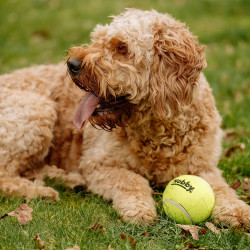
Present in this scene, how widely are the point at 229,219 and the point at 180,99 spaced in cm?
110

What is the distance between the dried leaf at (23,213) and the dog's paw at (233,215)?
1555 millimetres

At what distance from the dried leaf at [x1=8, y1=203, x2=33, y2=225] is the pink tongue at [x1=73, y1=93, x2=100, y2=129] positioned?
844 mm

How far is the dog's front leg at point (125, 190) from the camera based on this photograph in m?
3.41

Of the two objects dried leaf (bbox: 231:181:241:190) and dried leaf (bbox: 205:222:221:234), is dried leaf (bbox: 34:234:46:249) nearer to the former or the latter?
dried leaf (bbox: 205:222:221:234)

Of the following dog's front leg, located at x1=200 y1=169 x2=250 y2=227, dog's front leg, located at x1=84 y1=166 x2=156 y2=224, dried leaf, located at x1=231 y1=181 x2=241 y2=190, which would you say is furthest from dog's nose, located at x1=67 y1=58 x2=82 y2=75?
dried leaf, located at x1=231 y1=181 x2=241 y2=190

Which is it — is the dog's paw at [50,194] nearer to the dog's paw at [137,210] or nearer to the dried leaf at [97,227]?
the dog's paw at [137,210]

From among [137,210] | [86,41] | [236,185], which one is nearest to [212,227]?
[137,210]

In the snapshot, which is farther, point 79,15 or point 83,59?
point 79,15

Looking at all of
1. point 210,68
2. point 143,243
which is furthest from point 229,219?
point 210,68

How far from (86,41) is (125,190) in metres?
7.12

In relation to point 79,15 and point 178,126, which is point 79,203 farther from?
point 79,15

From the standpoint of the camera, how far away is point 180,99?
3555 mm

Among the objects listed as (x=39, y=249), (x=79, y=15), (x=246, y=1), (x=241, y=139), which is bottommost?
(x=39, y=249)

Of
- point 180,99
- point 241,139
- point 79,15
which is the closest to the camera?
point 180,99
